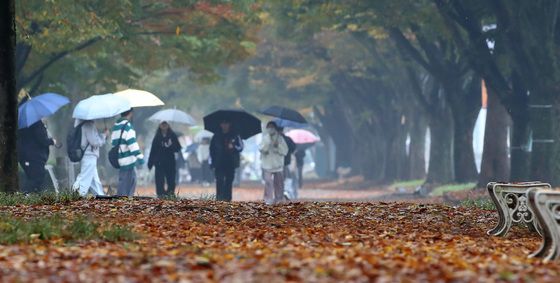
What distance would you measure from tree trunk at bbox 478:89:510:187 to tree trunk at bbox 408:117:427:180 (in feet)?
42.3

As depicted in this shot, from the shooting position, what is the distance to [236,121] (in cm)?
2850

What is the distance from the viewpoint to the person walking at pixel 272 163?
2608cm

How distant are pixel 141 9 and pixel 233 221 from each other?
55.9ft

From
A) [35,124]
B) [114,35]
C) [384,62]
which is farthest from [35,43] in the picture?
[384,62]

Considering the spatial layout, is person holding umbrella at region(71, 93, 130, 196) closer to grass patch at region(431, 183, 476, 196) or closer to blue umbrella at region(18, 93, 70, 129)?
blue umbrella at region(18, 93, 70, 129)

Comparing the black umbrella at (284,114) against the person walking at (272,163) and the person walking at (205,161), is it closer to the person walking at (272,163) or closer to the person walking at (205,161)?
the person walking at (272,163)

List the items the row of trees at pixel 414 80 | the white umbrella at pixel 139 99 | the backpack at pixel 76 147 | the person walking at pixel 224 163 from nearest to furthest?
1. the backpack at pixel 76 147
2. the white umbrella at pixel 139 99
3. the person walking at pixel 224 163
4. the row of trees at pixel 414 80

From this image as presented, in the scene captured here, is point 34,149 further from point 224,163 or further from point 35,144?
point 224,163

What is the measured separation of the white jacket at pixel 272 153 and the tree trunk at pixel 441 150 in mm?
15575

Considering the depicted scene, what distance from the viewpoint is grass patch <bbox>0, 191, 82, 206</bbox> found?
654 inches

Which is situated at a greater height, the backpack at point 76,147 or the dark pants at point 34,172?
the backpack at point 76,147

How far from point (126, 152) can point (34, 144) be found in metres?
1.92

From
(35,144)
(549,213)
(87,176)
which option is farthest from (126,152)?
(549,213)

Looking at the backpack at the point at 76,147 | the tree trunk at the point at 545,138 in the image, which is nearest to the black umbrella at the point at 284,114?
the tree trunk at the point at 545,138
